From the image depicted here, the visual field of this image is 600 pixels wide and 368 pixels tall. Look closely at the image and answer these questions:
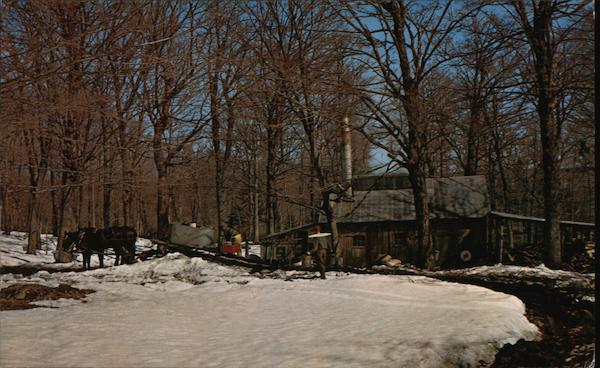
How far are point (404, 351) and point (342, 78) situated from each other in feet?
42.4

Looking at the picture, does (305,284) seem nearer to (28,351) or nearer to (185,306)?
(185,306)

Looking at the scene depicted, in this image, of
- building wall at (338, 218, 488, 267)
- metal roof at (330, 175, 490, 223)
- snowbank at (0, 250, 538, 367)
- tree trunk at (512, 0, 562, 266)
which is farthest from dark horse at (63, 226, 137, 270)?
tree trunk at (512, 0, 562, 266)

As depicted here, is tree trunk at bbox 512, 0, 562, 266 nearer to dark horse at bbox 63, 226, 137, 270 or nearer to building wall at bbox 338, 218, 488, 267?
building wall at bbox 338, 218, 488, 267

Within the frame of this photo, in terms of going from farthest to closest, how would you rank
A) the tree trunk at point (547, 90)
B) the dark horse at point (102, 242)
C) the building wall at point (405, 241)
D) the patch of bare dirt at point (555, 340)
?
1. the building wall at point (405, 241)
2. the dark horse at point (102, 242)
3. the tree trunk at point (547, 90)
4. the patch of bare dirt at point (555, 340)

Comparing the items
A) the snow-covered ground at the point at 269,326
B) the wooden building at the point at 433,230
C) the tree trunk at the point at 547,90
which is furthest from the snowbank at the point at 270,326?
the wooden building at the point at 433,230

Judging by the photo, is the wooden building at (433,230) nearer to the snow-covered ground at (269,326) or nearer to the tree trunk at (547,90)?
the tree trunk at (547,90)

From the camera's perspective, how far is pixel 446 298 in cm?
984

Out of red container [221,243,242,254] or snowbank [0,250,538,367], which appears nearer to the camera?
snowbank [0,250,538,367]

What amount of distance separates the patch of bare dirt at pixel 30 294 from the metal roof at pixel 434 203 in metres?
17.5

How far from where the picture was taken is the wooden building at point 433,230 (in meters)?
26.2

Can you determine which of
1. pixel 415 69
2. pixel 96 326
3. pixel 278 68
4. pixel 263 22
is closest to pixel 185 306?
pixel 96 326

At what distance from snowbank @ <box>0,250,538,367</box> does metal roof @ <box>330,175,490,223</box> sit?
1508cm

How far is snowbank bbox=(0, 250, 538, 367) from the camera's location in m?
5.57

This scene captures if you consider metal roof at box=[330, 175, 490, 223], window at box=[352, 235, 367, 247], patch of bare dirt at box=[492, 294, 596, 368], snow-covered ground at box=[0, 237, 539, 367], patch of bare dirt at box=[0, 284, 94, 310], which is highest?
metal roof at box=[330, 175, 490, 223]
